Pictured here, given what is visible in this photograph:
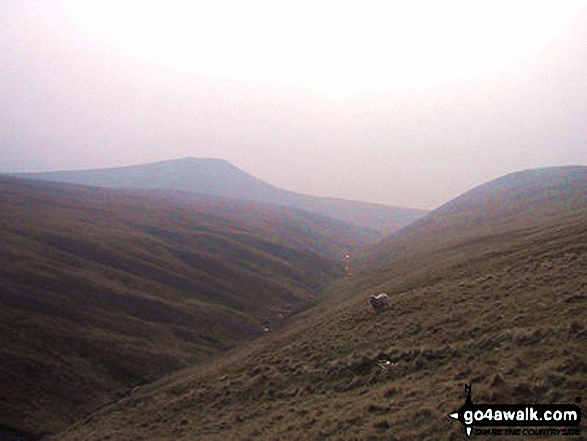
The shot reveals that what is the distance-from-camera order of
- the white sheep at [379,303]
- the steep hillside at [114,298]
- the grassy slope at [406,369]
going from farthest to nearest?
the steep hillside at [114,298] < the white sheep at [379,303] < the grassy slope at [406,369]

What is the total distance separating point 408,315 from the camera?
35.3 m

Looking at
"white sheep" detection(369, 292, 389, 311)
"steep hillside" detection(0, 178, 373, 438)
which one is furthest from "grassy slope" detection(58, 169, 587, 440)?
"steep hillside" detection(0, 178, 373, 438)

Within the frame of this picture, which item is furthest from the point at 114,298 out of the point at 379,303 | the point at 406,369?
the point at 406,369

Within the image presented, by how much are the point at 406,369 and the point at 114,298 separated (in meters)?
55.5

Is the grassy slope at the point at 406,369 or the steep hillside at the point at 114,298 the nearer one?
the grassy slope at the point at 406,369

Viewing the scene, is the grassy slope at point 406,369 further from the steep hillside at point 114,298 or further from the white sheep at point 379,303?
the steep hillside at point 114,298

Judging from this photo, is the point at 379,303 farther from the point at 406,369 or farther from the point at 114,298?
the point at 114,298

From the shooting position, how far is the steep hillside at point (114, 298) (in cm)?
4559

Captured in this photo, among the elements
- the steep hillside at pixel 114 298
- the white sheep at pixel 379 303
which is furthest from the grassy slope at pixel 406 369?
the steep hillside at pixel 114 298

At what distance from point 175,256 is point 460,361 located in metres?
84.8

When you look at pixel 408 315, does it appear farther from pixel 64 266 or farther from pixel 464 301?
pixel 64 266

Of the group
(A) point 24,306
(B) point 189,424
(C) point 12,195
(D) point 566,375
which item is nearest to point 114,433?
(B) point 189,424

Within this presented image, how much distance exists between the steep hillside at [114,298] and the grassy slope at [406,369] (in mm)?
6993

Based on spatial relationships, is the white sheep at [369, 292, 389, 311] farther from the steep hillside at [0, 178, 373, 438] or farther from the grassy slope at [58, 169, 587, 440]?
the steep hillside at [0, 178, 373, 438]
